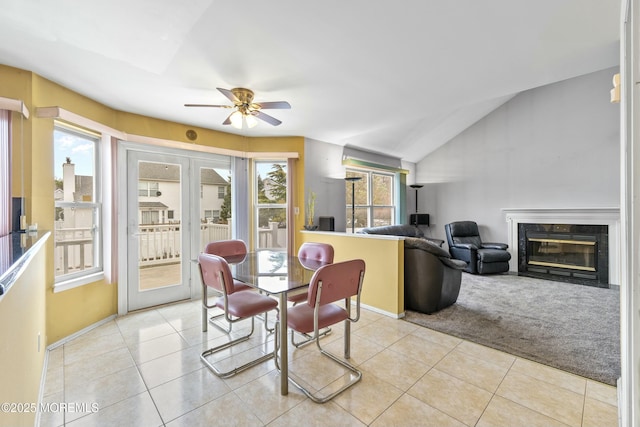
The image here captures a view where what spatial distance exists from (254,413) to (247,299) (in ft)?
2.89

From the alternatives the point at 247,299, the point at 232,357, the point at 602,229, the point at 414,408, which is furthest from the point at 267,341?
the point at 602,229

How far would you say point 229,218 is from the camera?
13.9 feet

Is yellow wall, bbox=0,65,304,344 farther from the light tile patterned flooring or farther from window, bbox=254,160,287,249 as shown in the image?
window, bbox=254,160,287,249

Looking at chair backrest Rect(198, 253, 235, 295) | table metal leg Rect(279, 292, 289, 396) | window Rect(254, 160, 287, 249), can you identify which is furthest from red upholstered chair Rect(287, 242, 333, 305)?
window Rect(254, 160, 287, 249)

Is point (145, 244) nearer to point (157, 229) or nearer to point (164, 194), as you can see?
point (157, 229)

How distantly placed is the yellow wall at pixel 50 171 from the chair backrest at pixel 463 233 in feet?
18.1

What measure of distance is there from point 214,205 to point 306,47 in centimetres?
276

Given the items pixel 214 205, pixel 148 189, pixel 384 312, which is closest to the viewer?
pixel 384 312

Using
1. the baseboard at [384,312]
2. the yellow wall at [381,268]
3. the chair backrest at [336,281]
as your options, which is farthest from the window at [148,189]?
the baseboard at [384,312]

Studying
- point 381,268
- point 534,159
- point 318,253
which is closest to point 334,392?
point 318,253

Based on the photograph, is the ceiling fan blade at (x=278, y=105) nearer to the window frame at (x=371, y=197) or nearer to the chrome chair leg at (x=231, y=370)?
the chrome chair leg at (x=231, y=370)

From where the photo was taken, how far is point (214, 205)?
4.12 m

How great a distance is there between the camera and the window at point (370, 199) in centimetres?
559

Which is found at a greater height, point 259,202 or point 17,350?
point 259,202
